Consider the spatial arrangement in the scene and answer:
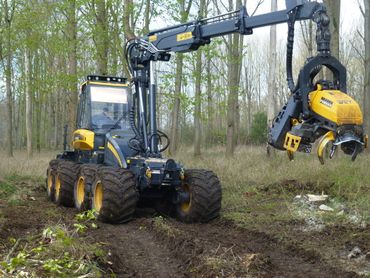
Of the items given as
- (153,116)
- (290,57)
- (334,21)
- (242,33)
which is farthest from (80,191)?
(334,21)

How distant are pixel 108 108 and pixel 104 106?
0.10 metres

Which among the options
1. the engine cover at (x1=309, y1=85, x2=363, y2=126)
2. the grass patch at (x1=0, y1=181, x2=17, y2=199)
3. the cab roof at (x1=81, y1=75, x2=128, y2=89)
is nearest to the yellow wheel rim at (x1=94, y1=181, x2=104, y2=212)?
the cab roof at (x1=81, y1=75, x2=128, y2=89)

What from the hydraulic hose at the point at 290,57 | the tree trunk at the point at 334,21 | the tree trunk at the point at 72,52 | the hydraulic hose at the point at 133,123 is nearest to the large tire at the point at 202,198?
the hydraulic hose at the point at 133,123

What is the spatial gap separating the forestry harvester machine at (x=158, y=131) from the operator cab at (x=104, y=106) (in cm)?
2

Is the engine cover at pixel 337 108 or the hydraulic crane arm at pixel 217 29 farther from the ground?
the hydraulic crane arm at pixel 217 29

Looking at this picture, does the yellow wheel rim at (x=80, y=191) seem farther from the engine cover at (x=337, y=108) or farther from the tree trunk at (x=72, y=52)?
A: the tree trunk at (x=72, y=52)

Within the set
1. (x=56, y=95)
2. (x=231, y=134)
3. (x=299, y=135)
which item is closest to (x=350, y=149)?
(x=299, y=135)

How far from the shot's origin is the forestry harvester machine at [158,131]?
608 cm

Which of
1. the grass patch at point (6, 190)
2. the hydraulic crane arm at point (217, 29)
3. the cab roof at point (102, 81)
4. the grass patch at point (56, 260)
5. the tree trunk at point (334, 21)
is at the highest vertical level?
the tree trunk at point (334, 21)

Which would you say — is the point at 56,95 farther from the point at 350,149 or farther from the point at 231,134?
the point at 350,149

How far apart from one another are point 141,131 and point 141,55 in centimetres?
164

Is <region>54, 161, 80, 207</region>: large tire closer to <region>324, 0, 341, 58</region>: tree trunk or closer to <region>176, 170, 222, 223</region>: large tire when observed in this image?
<region>176, 170, 222, 223</region>: large tire

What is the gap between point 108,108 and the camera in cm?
1168

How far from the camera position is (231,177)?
48.7 feet
